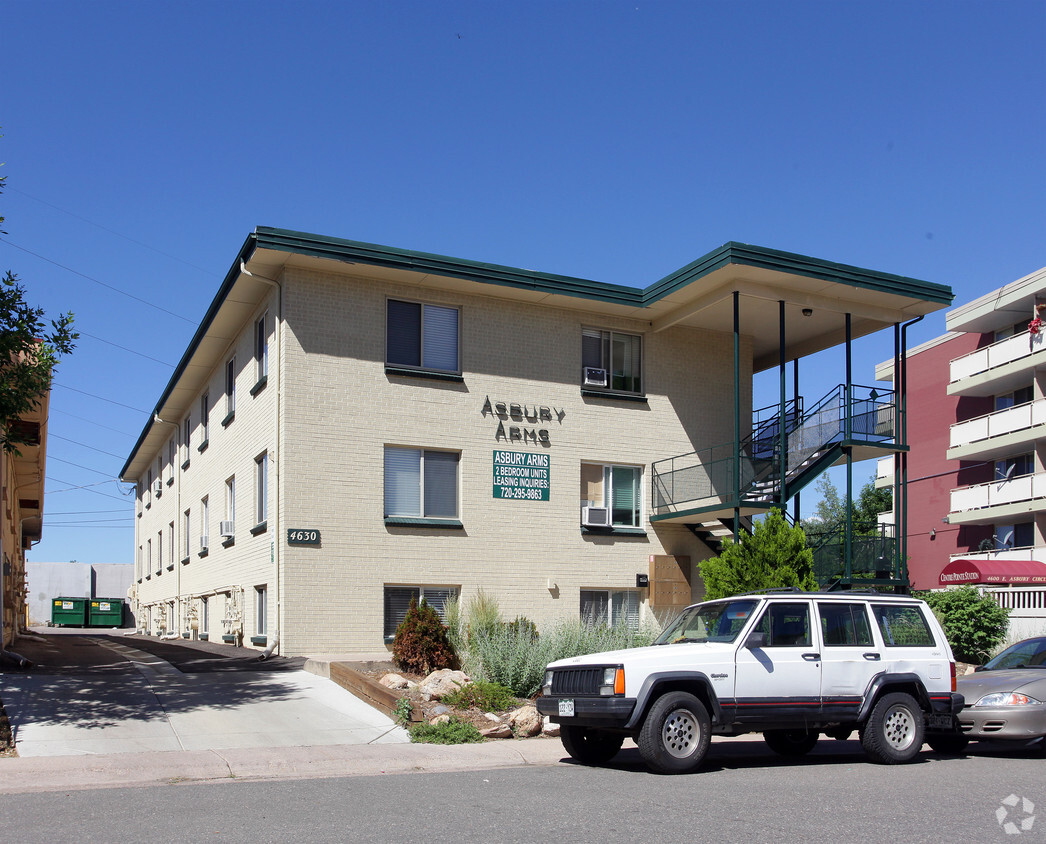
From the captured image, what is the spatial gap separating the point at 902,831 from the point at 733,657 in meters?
3.24

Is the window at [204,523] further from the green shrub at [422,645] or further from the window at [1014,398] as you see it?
the window at [1014,398]

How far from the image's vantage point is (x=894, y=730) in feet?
36.5

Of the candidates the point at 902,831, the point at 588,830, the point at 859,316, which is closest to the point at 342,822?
the point at 588,830

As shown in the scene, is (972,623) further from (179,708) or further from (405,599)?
(179,708)

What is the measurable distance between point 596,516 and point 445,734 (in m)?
10.0

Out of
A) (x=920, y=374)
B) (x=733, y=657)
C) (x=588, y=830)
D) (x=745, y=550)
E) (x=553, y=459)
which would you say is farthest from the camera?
(x=920, y=374)

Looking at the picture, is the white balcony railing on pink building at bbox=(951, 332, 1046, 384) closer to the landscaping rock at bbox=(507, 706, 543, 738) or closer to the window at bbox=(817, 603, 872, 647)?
the window at bbox=(817, 603, 872, 647)

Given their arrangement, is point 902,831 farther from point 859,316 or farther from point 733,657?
point 859,316

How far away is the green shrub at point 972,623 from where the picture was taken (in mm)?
21797

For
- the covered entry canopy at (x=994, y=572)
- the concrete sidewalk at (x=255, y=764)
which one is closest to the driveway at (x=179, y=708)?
the concrete sidewalk at (x=255, y=764)

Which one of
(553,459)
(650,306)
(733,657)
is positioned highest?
(650,306)

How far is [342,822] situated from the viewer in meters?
7.66

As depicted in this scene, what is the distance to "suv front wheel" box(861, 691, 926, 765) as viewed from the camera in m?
10.9

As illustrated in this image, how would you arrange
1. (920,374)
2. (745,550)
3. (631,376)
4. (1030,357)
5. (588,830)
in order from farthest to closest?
(920,374), (1030,357), (631,376), (745,550), (588,830)
